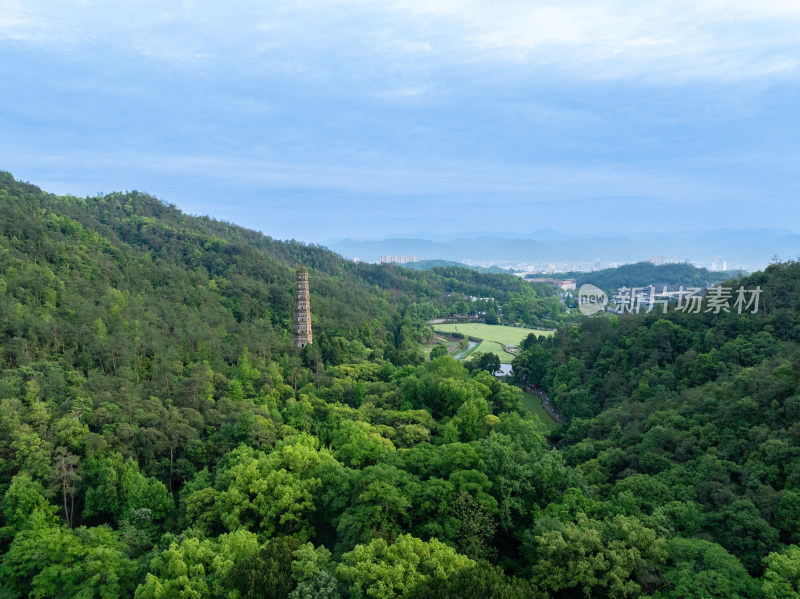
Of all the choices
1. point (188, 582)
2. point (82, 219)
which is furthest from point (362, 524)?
point (82, 219)

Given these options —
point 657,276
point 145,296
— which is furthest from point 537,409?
point 657,276

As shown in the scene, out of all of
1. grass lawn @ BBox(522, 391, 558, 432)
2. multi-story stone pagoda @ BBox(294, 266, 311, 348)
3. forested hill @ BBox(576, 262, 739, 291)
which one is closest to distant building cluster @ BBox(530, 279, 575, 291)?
forested hill @ BBox(576, 262, 739, 291)

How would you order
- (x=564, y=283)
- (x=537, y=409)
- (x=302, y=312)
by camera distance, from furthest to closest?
(x=564, y=283) < (x=302, y=312) < (x=537, y=409)

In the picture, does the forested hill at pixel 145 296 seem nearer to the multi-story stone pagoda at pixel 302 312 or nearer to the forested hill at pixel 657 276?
the multi-story stone pagoda at pixel 302 312

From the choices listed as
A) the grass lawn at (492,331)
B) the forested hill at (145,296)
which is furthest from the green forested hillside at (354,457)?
the grass lawn at (492,331)

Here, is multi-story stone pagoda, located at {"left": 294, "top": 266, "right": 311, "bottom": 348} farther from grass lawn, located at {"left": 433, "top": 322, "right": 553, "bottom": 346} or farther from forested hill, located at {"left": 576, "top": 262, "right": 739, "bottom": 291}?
forested hill, located at {"left": 576, "top": 262, "right": 739, "bottom": 291}

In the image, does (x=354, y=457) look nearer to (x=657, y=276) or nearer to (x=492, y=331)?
(x=492, y=331)
